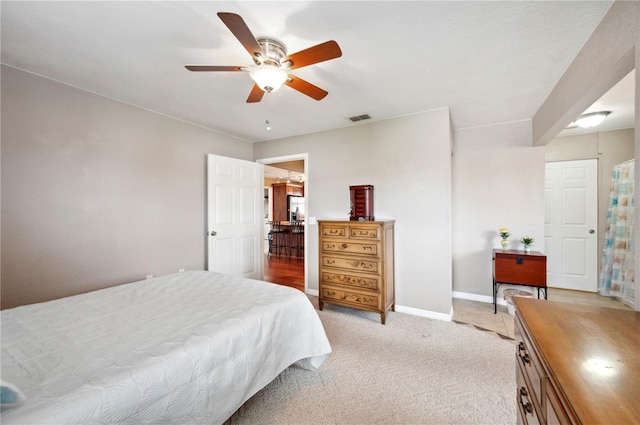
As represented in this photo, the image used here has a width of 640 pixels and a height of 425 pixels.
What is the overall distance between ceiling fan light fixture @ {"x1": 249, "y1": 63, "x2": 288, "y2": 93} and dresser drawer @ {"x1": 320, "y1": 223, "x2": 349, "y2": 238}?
1701 millimetres

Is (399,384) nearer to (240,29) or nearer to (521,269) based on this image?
(521,269)

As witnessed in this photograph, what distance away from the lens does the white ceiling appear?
149 centimetres

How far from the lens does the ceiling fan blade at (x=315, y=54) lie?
1423mm

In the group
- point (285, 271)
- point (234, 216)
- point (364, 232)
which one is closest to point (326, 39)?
point (364, 232)

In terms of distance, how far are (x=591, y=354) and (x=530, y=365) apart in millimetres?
258

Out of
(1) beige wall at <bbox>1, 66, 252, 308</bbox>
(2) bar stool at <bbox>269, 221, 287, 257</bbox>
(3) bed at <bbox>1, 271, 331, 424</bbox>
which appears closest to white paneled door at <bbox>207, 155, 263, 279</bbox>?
(1) beige wall at <bbox>1, 66, 252, 308</bbox>

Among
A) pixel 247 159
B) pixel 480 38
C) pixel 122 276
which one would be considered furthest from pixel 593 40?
pixel 122 276

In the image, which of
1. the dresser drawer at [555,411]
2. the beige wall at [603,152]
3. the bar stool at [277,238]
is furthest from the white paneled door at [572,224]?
the bar stool at [277,238]

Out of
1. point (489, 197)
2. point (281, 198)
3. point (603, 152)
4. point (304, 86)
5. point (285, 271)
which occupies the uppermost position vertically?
point (304, 86)

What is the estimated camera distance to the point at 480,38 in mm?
1720

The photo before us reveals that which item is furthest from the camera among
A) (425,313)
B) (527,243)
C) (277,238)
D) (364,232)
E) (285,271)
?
(277,238)

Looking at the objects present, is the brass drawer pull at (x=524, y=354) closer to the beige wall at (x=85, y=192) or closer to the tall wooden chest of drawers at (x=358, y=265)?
the tall wooden chest of drawers at (x=358, y=265)

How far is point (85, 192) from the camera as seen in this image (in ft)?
8.12

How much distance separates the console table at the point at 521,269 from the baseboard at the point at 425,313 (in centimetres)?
65
